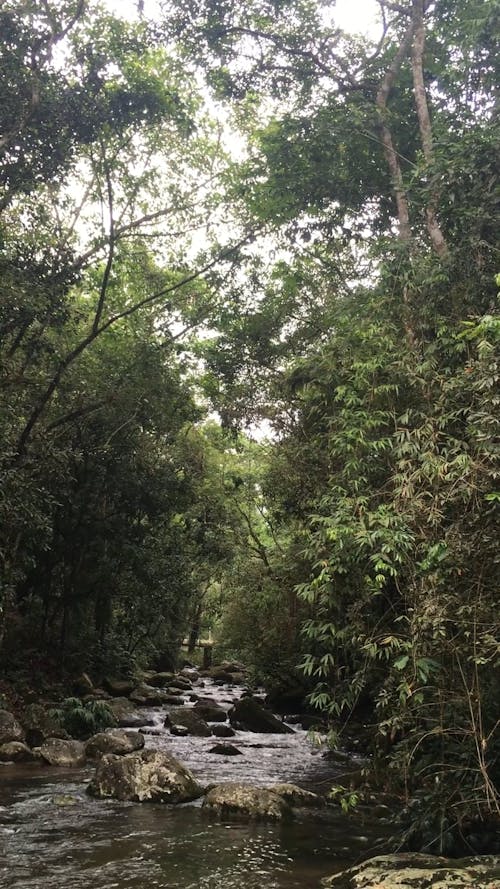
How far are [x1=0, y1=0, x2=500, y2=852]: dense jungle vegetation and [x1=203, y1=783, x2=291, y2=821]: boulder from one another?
1.61 meters

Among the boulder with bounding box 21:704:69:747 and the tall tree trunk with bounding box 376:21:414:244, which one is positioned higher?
the tall tree trunk with bounding box 376:21:414:244

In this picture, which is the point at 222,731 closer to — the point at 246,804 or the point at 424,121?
the point at 246,804

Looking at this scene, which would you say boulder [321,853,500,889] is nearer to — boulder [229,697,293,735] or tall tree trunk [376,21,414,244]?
tall tree trunk [376,21,414,244]

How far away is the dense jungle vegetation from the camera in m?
6.09

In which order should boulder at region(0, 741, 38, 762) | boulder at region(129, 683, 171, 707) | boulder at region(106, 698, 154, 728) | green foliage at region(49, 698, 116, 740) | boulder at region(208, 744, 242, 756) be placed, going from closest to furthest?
1. boulder at region(0, 741, 38, 762)
2. boulder at region(208, 744, 242, 756)
3. green foliage at region(49, 698, 116, 740)
4. boulder at region(106, 698, 154, 728)
5. boulder at region(129, 683, 171, 707)

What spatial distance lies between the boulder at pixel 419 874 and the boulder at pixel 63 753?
6.80 metres

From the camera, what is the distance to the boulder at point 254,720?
1609cm

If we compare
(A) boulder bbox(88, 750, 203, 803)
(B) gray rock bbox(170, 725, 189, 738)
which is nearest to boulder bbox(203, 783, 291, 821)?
(A) boulder bbox(88, 750, 203, 803)

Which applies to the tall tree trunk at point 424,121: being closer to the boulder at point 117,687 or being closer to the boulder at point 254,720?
the boulder at point 254,720

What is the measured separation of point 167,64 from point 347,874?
1373 centimetres

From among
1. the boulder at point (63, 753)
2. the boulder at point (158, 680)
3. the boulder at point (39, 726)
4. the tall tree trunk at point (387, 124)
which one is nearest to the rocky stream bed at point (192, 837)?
the boulder at point (63, 753)

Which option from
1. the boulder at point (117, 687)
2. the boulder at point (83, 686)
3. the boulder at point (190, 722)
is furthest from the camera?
the boulder at point (117, 687)

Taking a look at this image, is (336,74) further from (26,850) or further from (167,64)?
(26,850)

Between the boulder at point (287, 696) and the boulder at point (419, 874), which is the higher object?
the boulder at point (287, 696)
